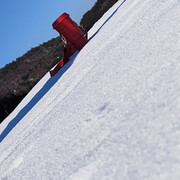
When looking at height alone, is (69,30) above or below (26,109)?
above

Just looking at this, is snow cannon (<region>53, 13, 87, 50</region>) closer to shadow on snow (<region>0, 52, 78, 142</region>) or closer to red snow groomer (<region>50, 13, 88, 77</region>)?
red snow groomer (<region>50, 13, 88, 77</region>)

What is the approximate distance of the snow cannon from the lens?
3854 millimetres

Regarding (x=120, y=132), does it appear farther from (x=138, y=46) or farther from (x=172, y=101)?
(x=138, y=46)

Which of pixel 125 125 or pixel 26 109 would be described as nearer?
pixel 125 125

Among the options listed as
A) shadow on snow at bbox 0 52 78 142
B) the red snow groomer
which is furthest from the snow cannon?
shadow on snow at bbox 0 52 78 142

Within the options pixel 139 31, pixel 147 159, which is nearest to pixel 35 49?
pixel 139 31

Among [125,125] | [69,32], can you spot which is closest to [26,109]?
[69,32]

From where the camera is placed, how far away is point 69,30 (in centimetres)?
396

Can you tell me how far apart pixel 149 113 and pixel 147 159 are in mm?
190

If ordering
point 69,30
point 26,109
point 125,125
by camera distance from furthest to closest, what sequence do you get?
point 69,30, point 26,109, point 125,125

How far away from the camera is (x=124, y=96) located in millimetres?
1013

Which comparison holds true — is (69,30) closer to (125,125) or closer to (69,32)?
(69,32)

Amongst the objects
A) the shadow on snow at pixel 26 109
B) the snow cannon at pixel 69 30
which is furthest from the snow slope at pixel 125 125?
the snow cannon at pixel 69 30

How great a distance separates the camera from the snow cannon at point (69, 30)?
3.85 meters
